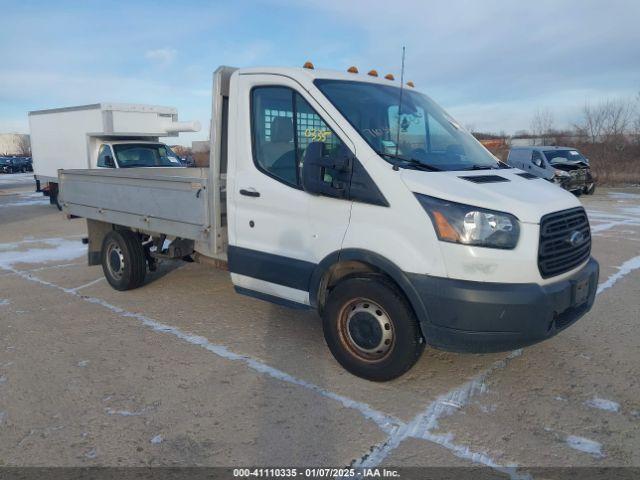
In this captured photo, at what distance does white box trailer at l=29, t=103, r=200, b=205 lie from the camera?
1506 cm

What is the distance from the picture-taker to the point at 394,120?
14.3ft

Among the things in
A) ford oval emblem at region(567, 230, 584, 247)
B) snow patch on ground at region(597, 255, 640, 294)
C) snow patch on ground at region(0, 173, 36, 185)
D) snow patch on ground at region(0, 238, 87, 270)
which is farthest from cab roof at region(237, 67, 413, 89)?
snow patch on ground at region(0, 173, 36, 185)

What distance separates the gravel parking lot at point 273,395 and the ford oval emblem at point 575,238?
44.8 inches

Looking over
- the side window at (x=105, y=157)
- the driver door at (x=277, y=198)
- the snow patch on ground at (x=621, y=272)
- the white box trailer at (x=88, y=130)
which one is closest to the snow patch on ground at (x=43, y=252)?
the side window at (x=105, y=157)

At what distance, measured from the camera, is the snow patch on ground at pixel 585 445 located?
3183 mm

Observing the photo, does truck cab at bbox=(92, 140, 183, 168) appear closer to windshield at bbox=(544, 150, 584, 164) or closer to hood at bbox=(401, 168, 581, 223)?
hood at bbox=(401, 168, 581, 223)

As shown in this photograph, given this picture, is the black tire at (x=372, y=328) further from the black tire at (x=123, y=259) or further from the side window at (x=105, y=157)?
the side window at (x=105, y=157)

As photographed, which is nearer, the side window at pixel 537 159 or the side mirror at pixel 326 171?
the side mirror at pixel 326 171

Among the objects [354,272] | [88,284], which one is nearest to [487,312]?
[354,272]

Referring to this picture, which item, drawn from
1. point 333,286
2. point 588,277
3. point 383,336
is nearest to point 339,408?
point 383,336

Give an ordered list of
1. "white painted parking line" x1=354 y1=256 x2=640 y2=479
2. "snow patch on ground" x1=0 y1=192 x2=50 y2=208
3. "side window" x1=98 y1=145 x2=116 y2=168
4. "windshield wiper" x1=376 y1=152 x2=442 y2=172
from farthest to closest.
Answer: "snow patch on ground" x1=0 y1=192 x2=50 y2=208
"side window" x1=98 y1=145 x2=116 y2=168
"windshield wiper" x1=376 y1=152 x2=442 y2=172
"white painted parking line" x1=354 y1=256 x2=640 y2=479

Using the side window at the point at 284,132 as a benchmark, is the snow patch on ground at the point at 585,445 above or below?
below

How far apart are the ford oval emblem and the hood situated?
0.20 metres

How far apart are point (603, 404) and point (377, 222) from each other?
2.10 meters
